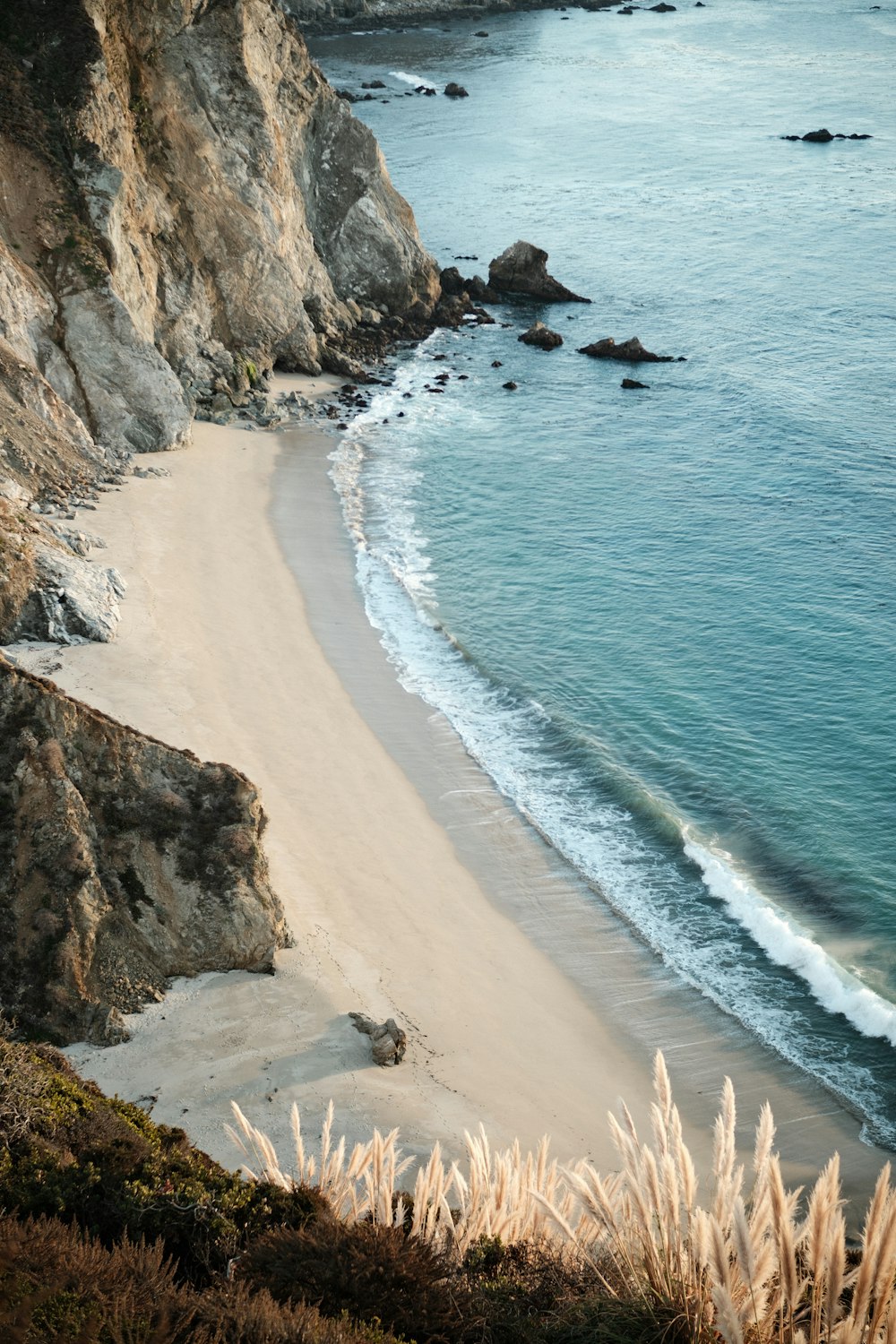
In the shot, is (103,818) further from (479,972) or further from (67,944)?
(479,972)

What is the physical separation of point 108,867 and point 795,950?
11.5 meters

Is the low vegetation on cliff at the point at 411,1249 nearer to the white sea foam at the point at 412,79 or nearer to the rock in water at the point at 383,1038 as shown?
the rock in water at the point at 383,1038

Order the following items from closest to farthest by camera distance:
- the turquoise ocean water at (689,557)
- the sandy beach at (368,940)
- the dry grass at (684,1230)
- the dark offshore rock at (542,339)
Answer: the dry grass at (684,1230)
the sandy beach at (368,940)
the turquoise ocean water at (689,557)
the dark offshore rock at (542,339)

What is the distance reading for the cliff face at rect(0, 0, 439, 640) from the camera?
3081cm

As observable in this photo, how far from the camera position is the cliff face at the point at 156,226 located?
101 ft

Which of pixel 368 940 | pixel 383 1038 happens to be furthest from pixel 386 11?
pixel 383 1038

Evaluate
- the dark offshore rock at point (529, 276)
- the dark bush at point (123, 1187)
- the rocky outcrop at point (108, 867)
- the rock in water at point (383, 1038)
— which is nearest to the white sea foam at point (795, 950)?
the rock in water at point (383, 1038)

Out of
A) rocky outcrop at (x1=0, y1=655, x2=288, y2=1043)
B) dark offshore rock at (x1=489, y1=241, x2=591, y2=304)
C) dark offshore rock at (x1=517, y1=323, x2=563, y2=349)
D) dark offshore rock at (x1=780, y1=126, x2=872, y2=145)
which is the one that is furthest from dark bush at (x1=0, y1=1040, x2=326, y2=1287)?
dark offshore rock at (x1=780, y1=126, x2=872, y2=145)

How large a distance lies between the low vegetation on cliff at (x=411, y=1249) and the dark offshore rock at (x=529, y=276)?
51.9 meters

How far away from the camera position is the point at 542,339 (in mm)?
51438

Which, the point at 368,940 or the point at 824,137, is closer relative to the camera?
the point at 368,940

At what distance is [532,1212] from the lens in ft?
29.3

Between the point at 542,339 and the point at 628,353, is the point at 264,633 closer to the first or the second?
the point at 628,353

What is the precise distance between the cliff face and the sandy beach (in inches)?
142
